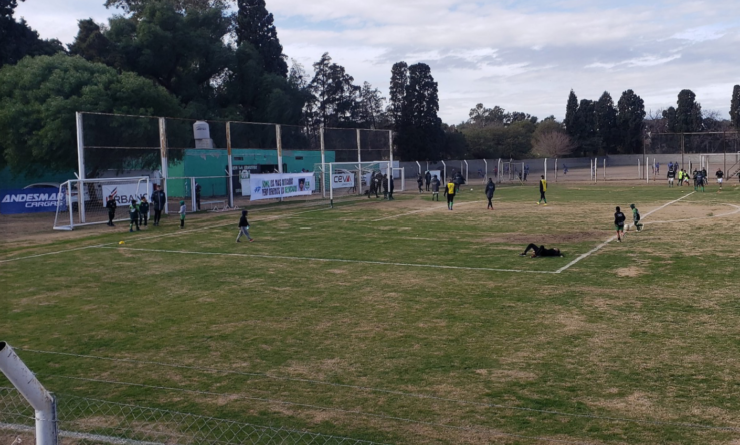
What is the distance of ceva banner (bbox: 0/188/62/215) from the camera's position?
1307 inches

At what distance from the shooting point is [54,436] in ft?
14.7

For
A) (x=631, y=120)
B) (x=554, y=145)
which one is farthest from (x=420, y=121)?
(x=631, y=120)

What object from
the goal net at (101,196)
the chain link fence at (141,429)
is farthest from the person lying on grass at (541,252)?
the goal net at (101,196)

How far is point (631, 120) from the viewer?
102m

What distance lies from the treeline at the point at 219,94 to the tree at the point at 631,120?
0.52ft

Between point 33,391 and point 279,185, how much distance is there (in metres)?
37.9

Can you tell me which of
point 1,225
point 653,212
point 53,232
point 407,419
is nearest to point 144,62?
point 1,225

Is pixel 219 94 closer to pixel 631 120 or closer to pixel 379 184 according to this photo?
pixel 379 184

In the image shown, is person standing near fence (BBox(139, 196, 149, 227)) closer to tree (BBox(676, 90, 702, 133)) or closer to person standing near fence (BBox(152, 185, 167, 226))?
person standing near fence (BBox(152, 185, 167, 226))

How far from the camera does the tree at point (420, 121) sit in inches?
3317

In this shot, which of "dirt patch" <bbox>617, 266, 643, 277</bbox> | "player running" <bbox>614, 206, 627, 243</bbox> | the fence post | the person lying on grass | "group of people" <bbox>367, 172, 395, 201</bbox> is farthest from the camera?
"group of people" <bbox>367, 172, 395, 201</bbox>

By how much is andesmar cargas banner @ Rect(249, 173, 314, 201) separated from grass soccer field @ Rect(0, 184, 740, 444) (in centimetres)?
1633

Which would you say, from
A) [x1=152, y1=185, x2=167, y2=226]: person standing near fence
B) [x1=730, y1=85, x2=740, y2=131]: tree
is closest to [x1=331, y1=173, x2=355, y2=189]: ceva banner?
[x1=152, y1=185, x2=167, y2=226]: person standing near fence

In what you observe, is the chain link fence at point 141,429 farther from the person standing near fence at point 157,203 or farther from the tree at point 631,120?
the tree at point 631,120
